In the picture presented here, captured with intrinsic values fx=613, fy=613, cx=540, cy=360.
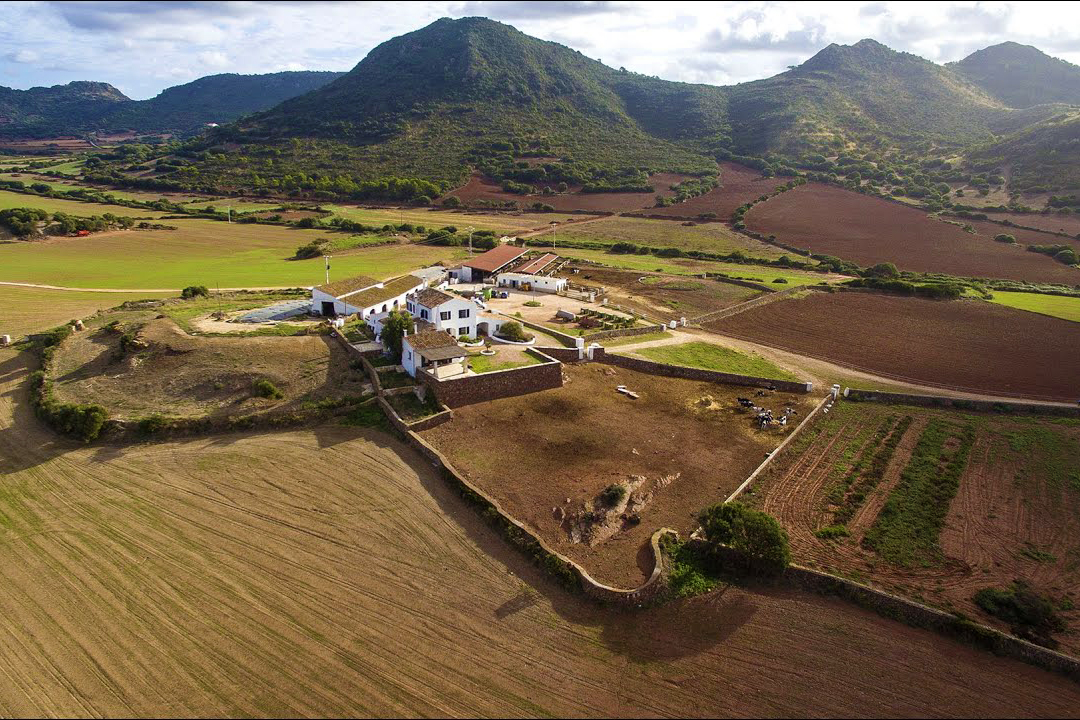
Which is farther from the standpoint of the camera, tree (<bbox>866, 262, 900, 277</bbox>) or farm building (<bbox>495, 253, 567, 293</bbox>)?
tree (<bbox>866, 262, 900, 277</bbox>)

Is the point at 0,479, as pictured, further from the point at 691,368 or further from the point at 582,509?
the point at 691,368

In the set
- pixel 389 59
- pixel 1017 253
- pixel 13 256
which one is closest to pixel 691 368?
pixel 1017 253

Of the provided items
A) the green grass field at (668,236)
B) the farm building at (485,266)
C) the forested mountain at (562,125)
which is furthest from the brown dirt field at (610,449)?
the forested mountain at (562,125)

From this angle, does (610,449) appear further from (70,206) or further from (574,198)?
(70,206)

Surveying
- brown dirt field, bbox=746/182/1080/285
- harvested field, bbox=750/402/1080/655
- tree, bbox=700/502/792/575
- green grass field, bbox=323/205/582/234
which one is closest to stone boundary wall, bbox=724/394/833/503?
harvested field, bbox=750/402/1080/655

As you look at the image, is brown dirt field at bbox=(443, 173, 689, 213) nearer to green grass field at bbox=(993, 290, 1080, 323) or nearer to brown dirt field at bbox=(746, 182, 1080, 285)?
brown dirt field at bbox=(746, 182, 1080, 285)

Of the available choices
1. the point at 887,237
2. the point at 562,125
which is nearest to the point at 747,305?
the point at 887,237
